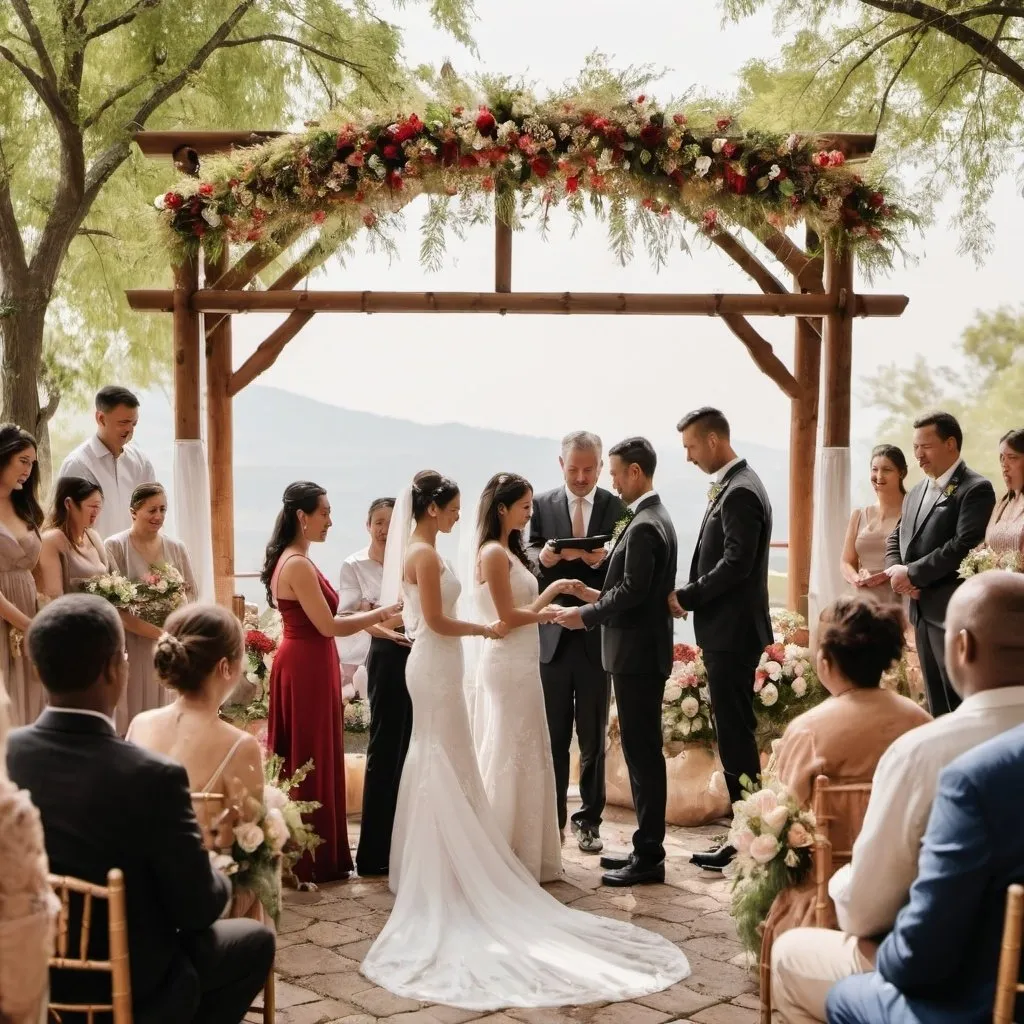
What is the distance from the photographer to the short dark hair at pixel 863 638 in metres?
3.37

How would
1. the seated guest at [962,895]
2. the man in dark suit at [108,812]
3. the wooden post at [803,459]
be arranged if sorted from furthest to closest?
1. the wooden post at [803,459]
2. the man in dark suit at [108,812]
3. the seated guest at [962,895]

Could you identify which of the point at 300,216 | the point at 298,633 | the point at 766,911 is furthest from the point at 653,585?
the point at 300,216

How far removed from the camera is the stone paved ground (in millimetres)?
3871

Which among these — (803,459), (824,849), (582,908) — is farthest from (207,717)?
(803,459)

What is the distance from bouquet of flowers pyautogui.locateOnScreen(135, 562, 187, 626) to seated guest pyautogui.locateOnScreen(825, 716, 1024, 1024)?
4010 mm

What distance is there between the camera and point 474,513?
541cm

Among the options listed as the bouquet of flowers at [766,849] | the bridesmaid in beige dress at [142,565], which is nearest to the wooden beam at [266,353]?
the bridesmaid in beige dress at [142,565]

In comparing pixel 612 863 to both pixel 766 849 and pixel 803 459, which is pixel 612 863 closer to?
pixel 766 849

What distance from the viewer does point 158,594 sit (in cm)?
573

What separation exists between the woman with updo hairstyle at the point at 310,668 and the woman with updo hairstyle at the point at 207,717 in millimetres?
1762

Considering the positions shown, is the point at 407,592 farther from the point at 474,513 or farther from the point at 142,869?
the point at 142,869

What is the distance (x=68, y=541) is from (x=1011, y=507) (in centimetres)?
430

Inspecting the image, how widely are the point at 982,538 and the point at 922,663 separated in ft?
2.15

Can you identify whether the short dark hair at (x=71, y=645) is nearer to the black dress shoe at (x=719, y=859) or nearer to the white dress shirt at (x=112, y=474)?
the black dress shoe at (x=719, y=859)
